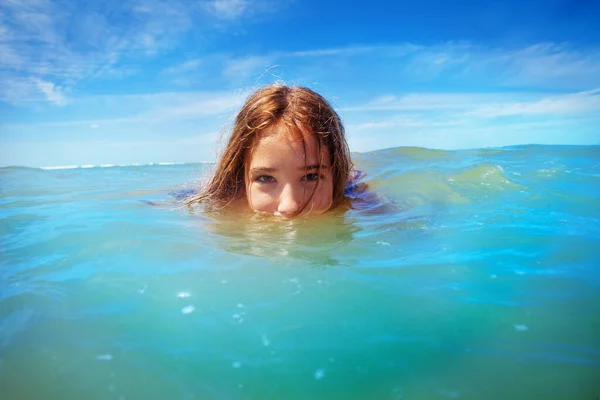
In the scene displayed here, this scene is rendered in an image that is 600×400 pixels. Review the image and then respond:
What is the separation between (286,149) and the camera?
3.40 m

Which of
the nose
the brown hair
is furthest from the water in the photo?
the brown hair

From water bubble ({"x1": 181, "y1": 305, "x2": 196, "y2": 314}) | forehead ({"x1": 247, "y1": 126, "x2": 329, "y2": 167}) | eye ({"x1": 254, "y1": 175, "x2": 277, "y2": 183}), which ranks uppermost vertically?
forehead ({"x1": 247, "y1": 126, "x2": 329, "y2": 167})

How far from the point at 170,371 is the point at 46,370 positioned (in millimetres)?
441

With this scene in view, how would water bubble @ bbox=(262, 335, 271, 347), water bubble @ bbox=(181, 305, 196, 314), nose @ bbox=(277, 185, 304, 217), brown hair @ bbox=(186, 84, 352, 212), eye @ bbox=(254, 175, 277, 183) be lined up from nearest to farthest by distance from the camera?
water bubble @ bbox=(262, 335, 271, 347) < water bubble @ bbox=(181, 305, 196, 314) < nose @ bbox=(277, 185, 304, 217) < eye @ bbox=(254, 175, 277, 183) < brown hair @ bbox=(186, 84, 352, 212)

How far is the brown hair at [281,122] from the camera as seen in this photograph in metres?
3.65

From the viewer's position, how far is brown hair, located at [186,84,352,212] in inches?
144

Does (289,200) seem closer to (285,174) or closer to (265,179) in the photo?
(285,174)

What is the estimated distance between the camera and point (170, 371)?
1.27 m

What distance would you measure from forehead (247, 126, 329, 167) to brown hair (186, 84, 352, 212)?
0.05 m

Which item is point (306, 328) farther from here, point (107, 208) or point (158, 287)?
point (107, 208)

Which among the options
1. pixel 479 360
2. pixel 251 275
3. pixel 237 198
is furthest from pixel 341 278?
pixel 237 198

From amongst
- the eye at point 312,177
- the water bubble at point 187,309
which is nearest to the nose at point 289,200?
the eye at point 312,177

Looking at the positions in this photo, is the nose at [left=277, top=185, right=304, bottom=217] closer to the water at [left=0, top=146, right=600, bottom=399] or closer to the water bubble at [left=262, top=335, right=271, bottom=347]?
the water at [left=0, top=146, right=600, bottom=399]

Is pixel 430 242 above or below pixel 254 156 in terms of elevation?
below
